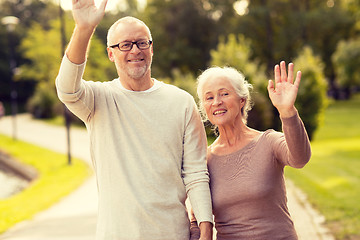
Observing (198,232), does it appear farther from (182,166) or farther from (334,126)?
(334,126)

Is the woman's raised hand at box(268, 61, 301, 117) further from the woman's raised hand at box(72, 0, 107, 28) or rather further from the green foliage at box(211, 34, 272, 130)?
the green foliage at box(211, 34, 272, 130)

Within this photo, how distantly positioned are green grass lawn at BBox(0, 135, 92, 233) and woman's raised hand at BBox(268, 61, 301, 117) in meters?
6.37

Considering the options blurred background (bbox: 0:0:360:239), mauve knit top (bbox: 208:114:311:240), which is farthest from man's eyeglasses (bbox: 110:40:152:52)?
blurred background (bbox: 0:0:360:239)

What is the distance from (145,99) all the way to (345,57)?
1968 centimetres

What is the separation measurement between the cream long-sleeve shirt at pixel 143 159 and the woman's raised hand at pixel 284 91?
0.51 meters

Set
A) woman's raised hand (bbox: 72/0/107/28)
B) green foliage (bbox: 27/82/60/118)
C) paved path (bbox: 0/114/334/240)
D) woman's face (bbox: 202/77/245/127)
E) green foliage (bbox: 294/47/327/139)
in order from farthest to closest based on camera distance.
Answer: green foliage (bbox: 27/82/60/118), green foliage (bbox: 294/47/327/139), paved path (bbox: 0/114/334/240), woman's face (bbox: 202/77/245/127), woman's raised hand (bbox: 72/0/107/28)

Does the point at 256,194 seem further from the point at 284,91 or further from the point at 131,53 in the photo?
the point at 131,53

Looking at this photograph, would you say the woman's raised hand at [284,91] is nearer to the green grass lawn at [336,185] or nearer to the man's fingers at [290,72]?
the man's fingers at [290,72]

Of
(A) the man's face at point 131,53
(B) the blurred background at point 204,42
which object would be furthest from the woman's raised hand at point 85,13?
(B) the blurred background at point 204,42

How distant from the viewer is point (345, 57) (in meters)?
20.9

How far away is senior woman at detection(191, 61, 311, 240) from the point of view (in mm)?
2766

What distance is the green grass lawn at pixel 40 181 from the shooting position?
9.41 m

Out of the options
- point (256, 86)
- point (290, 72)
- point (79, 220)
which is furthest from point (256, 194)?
point (256, 86)

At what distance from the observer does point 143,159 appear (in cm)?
280
